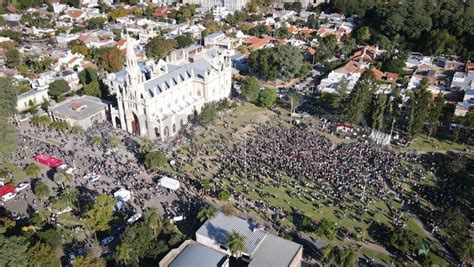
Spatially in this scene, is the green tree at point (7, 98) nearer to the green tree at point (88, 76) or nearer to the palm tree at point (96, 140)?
the green tree at point (88, 76)

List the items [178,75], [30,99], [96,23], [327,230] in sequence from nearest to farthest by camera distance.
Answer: [327,230] < [178,75] < [30,99] < [96,23]

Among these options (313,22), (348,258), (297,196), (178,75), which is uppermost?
(178,75)

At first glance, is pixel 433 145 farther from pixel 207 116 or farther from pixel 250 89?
pixel 207 116

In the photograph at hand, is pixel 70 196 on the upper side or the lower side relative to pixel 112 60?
lower

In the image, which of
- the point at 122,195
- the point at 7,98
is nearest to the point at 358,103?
the point at 122,195

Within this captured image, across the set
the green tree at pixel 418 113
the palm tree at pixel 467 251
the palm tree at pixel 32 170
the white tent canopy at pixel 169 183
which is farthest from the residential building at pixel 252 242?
the green tree at pixel 418 113

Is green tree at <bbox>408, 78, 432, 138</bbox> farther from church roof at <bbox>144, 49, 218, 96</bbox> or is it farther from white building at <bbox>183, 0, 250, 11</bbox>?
white building at <bbox>183, 0, 250, 11</bbox>
